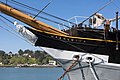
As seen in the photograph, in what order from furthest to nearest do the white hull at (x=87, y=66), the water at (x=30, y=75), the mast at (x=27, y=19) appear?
1. the water at (x=30, y=75)
2. the mast at (x=27, y=19)
3. the white hull at (x=87, y=66)

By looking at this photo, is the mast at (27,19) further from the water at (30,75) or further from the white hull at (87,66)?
the water at (30,75)

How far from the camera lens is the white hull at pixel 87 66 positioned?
12836 millimetres

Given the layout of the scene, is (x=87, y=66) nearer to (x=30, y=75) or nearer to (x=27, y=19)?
(x=27, y=19)

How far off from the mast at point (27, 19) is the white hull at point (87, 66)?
80 centimetres

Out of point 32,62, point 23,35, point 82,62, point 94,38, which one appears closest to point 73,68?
point 82,62

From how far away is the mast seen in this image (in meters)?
13.2

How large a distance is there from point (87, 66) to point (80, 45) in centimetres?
87

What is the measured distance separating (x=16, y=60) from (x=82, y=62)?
18906 cm

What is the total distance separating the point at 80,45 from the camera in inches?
514

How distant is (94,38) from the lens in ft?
42.9

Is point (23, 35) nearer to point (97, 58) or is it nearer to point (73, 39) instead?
point (73, 39)

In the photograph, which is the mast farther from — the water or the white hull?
the water

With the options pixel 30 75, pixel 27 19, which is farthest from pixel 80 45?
pixel 30 75

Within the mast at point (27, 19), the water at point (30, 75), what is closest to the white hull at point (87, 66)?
the mast at point (27, 19)
